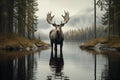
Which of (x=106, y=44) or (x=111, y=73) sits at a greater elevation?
(x=106, y=44)

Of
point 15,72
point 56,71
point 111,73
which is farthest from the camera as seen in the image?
point 56,71

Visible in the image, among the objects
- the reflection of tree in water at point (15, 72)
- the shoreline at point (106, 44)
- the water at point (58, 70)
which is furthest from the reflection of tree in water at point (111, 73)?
the shoreline at point (106, 44)

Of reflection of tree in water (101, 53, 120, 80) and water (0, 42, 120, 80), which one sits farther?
water (0, 42, 120, 80)

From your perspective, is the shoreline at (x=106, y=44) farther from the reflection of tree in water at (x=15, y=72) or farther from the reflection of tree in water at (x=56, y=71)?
the reflection of tree in water at (x=15, y=72)

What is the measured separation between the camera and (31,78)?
16.1 m

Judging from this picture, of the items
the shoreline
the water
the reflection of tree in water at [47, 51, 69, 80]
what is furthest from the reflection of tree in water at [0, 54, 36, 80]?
the shoreline

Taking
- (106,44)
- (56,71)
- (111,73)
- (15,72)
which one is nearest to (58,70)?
(56,71)

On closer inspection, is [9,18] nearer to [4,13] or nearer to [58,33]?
[4,13]

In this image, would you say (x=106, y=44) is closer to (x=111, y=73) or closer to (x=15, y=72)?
(x=111, y=73)

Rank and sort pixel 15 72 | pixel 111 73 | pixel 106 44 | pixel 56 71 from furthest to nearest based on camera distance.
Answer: pixel 106 44, pixel 56 71, pixel 15 72, pixel 111 73

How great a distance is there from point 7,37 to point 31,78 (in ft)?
126

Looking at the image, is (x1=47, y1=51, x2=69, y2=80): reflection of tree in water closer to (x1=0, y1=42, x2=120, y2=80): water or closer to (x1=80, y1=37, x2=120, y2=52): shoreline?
(x1=0, y1=42, x2=120, y2=80): water

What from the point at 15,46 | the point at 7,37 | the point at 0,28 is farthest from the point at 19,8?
the point at 15,46

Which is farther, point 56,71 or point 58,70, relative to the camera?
point 58,70
